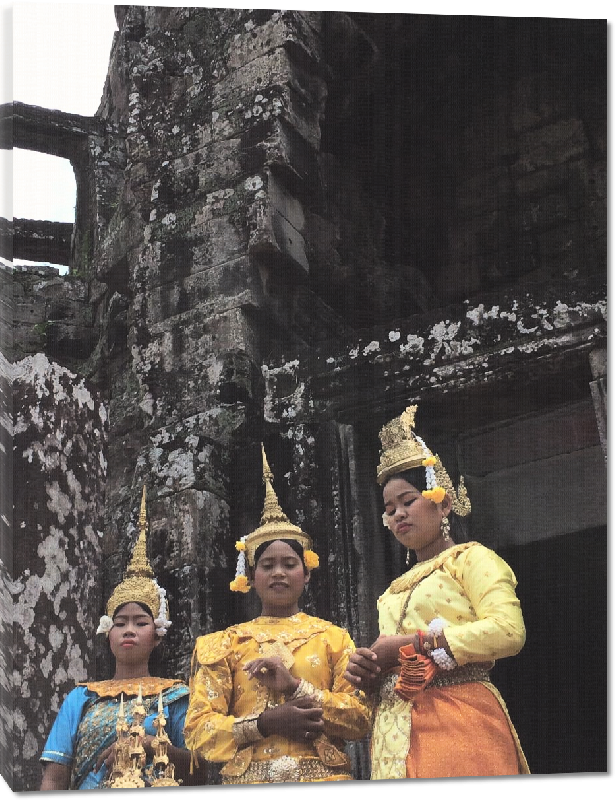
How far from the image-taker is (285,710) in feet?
19.5

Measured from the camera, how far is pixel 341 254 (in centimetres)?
753

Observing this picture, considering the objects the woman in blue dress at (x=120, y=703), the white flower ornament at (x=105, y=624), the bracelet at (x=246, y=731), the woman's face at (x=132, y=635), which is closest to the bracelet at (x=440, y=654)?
the bracelet at (x=246, y=731)

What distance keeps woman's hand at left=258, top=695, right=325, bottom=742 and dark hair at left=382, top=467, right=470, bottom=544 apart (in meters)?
0.86

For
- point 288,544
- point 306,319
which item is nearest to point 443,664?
point 288,544

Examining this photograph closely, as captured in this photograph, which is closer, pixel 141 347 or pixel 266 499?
pixel 266 499

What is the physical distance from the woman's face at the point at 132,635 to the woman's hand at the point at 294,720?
562 millimetres

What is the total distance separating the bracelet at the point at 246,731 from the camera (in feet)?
19.4

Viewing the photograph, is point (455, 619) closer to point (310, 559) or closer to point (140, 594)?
point (310, 559)

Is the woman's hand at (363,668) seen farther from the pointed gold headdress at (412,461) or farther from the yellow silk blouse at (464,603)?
the pointed gold headdress at (412,461)

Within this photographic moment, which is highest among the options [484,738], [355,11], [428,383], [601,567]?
[355,11]

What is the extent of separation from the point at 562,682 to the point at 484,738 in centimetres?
56

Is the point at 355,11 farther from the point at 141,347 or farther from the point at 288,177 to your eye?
the point at 141,347

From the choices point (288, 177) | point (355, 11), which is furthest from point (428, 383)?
point (355, 11)

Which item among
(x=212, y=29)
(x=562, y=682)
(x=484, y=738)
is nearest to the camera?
(x=484, y=738)
